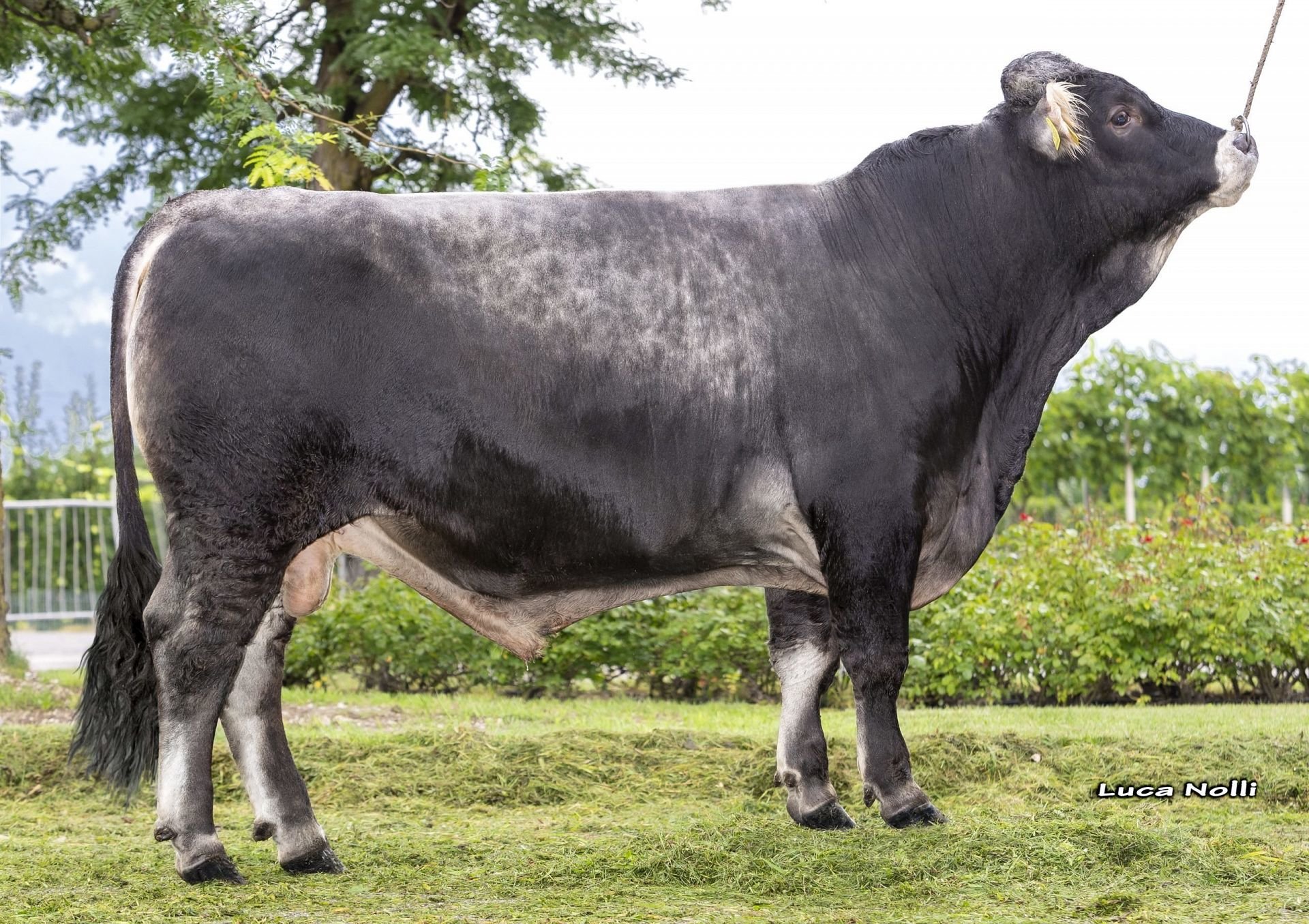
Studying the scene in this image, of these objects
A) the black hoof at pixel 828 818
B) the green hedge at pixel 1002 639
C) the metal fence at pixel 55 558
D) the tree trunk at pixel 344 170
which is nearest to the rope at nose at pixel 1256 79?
the black hoof at pixel 828 818

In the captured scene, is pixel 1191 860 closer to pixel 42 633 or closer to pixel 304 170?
pixel 304 170

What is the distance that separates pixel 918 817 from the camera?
4.44 meters

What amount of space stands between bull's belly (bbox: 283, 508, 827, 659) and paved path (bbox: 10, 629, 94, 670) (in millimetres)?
8648

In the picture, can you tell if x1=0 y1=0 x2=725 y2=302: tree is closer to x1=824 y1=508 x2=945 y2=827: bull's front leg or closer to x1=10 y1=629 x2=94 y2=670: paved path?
x1=10 y1=629 x2=94 y2=670: paved path

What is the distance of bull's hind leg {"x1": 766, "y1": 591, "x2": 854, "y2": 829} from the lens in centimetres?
473

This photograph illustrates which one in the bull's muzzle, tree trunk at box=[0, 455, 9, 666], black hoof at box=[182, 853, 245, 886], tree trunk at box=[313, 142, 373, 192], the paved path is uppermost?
tree trunk at box=[313, 142, 373, 192]

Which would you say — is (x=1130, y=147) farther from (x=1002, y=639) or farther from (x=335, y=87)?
(x=335, y=87)

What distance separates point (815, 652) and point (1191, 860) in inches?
53.2

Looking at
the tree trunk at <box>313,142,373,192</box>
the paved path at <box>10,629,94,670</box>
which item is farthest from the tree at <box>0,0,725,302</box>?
the paved path at <box>10,629,94,670</box>

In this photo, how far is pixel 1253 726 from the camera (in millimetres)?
6777

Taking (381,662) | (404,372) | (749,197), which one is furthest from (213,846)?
(381,662)

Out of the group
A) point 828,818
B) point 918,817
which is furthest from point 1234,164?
point 828,818

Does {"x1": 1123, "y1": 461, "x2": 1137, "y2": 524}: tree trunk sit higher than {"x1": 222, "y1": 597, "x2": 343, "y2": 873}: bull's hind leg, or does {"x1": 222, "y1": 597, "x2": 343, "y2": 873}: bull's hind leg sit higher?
{"x1": 1123, "y1": 461, "x2": 1137, "y2": 524}: tree trunk

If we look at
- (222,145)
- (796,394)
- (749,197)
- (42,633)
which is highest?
(222,145)
